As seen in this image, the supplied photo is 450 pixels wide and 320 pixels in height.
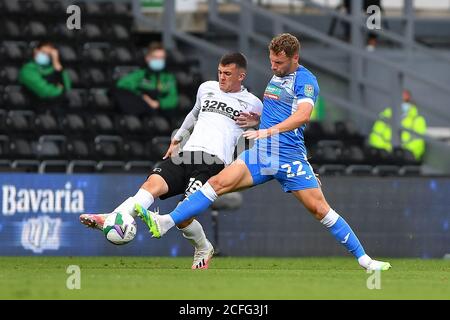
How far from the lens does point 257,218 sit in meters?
18.6

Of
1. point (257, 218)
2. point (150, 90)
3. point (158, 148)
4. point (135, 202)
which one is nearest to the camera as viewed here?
point (135, 202)

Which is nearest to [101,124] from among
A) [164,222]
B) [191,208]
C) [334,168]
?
[334,168]

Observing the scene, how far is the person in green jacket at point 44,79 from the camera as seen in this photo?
19984mm

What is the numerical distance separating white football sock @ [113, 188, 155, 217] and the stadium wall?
548cm

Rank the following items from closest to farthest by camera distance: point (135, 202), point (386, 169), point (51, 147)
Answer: point (135, 202) < point (51, 147) < point (386, 169)

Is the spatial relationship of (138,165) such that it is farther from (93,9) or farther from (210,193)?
(210,193)

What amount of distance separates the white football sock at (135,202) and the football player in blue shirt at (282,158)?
319 millimetres

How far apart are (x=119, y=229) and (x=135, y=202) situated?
472mm

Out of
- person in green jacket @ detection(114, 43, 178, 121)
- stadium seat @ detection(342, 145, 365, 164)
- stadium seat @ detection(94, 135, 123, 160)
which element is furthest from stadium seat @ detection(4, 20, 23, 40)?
stadium seat @ detection(342, 145, 365, 164)

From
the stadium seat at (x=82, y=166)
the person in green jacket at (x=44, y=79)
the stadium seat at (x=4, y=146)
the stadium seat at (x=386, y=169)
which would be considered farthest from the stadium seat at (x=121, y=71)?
the stadium seat at (x=386, y=169)

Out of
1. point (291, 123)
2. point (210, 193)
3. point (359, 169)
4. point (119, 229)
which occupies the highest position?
point (291, 123)

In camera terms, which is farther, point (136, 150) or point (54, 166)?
point (136, 150)

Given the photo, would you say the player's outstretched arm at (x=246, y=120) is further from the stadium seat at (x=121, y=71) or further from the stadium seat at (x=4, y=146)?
the stadium seat at (x=121, y=71)
